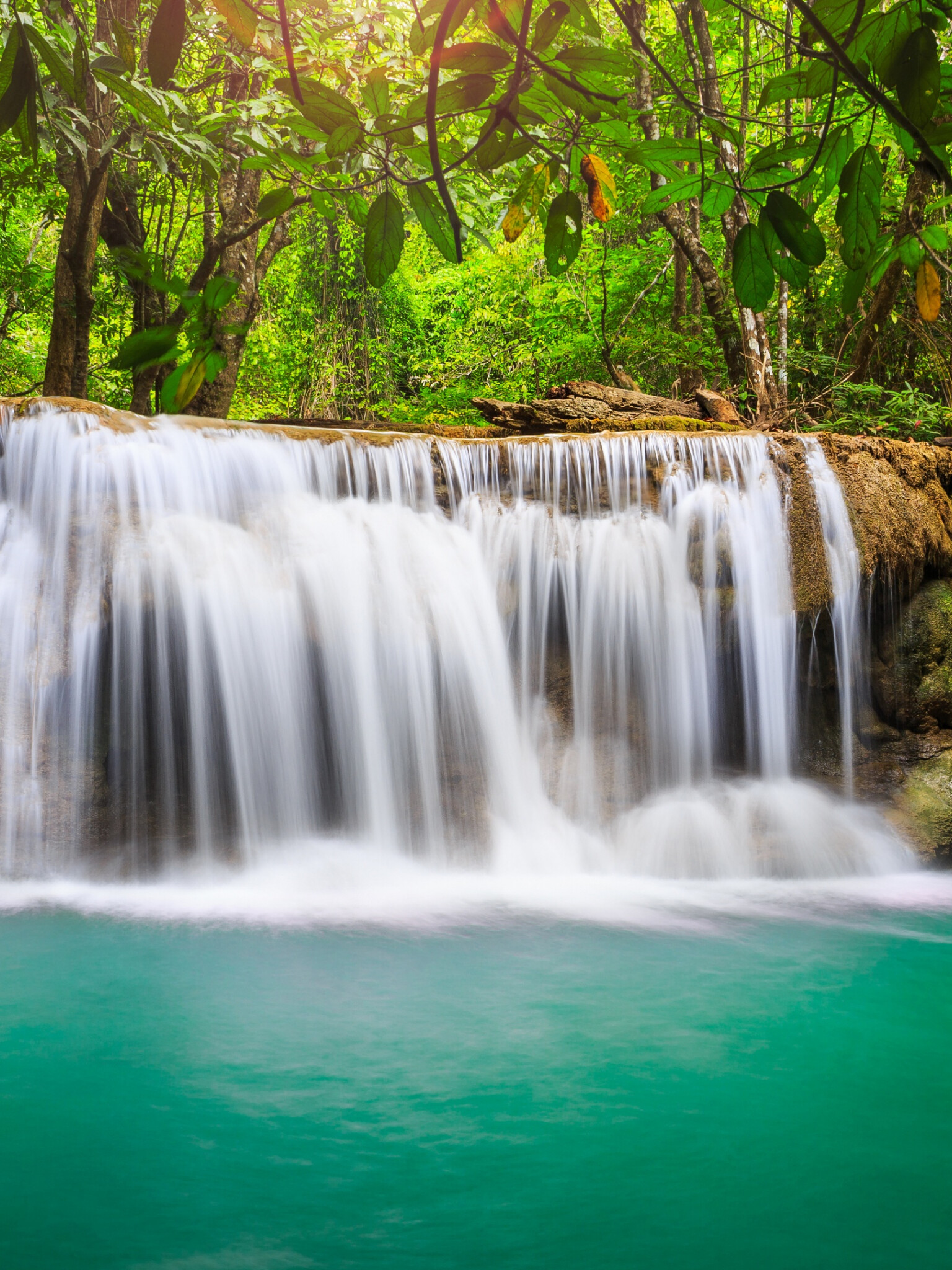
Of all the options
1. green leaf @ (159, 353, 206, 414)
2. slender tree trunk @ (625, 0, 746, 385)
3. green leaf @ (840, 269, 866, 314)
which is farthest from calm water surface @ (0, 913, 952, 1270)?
slender tree trunk @ (625, 0, 746, 385)

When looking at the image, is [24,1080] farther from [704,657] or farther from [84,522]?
[704,657]

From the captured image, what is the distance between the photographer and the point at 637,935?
17.0ft

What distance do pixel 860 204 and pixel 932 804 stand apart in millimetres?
7045

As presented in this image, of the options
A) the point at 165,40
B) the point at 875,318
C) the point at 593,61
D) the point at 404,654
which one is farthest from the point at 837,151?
the point at 875,318

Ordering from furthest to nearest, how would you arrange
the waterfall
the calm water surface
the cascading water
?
the waterfall → the cascading water → the calm water surface

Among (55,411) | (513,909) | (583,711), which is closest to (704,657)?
(583,711)

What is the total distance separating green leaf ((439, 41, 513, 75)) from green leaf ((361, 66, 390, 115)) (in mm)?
83

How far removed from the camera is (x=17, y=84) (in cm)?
98

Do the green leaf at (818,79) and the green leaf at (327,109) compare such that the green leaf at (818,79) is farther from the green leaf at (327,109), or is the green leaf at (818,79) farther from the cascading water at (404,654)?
the cascading water at (404,654)

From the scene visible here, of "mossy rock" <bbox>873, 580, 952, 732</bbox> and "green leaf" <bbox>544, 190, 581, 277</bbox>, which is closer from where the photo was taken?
"green leaf" <bbox>544, 190, 581, 277</bbox>

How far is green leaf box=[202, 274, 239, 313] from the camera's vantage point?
1.00 metres

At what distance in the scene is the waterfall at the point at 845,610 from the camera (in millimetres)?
7410

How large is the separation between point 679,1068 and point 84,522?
5.26m

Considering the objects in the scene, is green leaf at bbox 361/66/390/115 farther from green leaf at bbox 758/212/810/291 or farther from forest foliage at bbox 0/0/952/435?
green leaf at bbox 758/212/810/291
